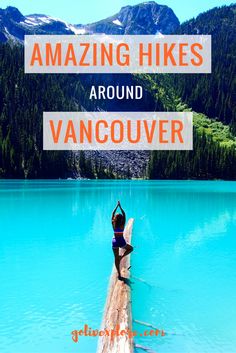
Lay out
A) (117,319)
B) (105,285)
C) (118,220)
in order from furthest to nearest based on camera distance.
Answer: (105,285) < (118,220) < (117,319)

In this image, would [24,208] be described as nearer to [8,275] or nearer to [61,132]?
[8,275]

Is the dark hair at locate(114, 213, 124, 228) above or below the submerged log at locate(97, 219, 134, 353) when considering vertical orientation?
above

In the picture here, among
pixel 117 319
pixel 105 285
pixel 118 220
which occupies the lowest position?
pixel 105 285

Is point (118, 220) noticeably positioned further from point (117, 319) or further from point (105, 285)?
point (105, 285)

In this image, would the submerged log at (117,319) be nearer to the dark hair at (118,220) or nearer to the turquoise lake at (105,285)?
the turquoise lake at (105,285)

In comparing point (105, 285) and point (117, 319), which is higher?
point (117, 319)

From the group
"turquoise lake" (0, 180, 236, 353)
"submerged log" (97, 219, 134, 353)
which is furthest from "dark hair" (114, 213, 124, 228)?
"turquoise lake" (0, 180, 236, 353)

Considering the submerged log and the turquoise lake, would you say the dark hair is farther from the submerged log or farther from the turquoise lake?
the turquoise lake

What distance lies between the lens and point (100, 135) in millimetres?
146250

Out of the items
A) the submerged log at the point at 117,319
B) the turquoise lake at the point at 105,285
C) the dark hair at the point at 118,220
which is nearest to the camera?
the submerged log at the point at 117,319

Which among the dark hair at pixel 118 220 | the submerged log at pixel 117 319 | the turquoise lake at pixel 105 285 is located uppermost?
the dark hair at pixel 118 220

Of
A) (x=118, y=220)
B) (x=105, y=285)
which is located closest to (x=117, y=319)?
(x=118, y=220)

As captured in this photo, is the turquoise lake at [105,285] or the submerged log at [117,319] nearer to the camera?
the submerged log at [117,319]

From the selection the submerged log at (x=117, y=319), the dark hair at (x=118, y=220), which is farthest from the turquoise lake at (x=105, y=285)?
the dark hair at (x=118, y=220)
